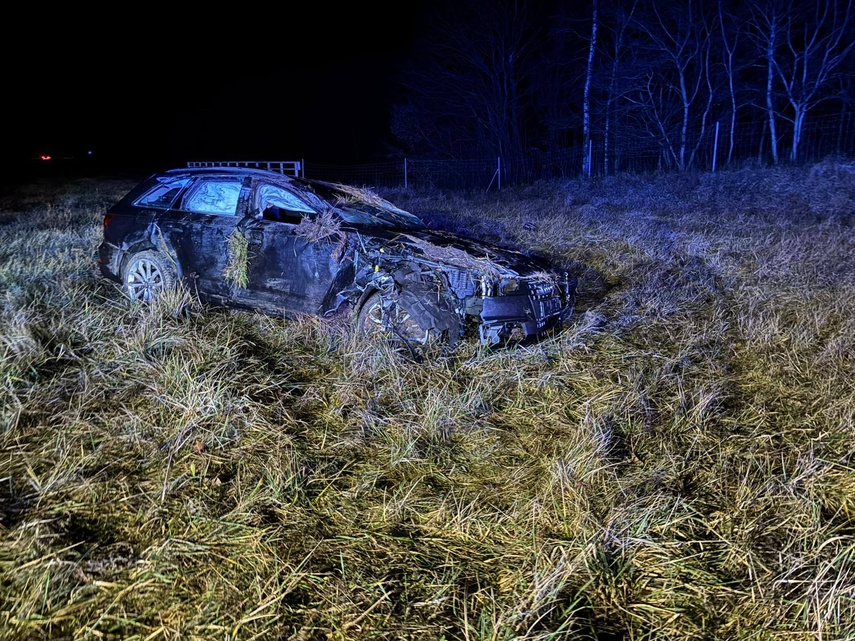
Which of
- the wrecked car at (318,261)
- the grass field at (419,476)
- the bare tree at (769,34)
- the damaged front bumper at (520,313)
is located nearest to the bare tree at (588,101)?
the bare tree at (769,34)

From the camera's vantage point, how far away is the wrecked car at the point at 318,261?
11.2 ft

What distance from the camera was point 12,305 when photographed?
3471 mm

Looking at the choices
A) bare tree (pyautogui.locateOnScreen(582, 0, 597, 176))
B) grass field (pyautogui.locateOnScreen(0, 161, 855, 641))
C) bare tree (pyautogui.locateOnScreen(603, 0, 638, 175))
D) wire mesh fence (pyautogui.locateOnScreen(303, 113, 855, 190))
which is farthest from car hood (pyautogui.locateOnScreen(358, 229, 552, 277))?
bare tree (pyautogui.locateOnScreen(603, 0, 638, 175))

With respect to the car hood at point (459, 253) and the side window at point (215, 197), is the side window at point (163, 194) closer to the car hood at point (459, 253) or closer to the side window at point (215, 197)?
the side window at point (215, 197)

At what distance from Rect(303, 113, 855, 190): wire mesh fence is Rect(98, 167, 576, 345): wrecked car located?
1291cm

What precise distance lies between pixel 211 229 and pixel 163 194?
0.89 metres

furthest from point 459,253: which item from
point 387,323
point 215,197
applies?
point 215,197

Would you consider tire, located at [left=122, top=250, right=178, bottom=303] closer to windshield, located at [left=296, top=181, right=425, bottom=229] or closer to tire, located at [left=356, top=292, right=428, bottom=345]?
windshield, located at [left=296, top=181, right=425, bottom=229]

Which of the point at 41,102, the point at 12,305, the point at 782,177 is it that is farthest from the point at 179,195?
the point at 41,102

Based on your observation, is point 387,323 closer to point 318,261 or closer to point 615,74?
point 318,261

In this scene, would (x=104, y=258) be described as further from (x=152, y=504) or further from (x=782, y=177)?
(x=782, y=177)

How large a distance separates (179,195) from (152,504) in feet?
10.6

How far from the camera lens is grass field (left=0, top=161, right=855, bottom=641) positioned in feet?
5.42

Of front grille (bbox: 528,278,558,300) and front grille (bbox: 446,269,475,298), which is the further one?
front grille (bbox: 528,278,558,300)
